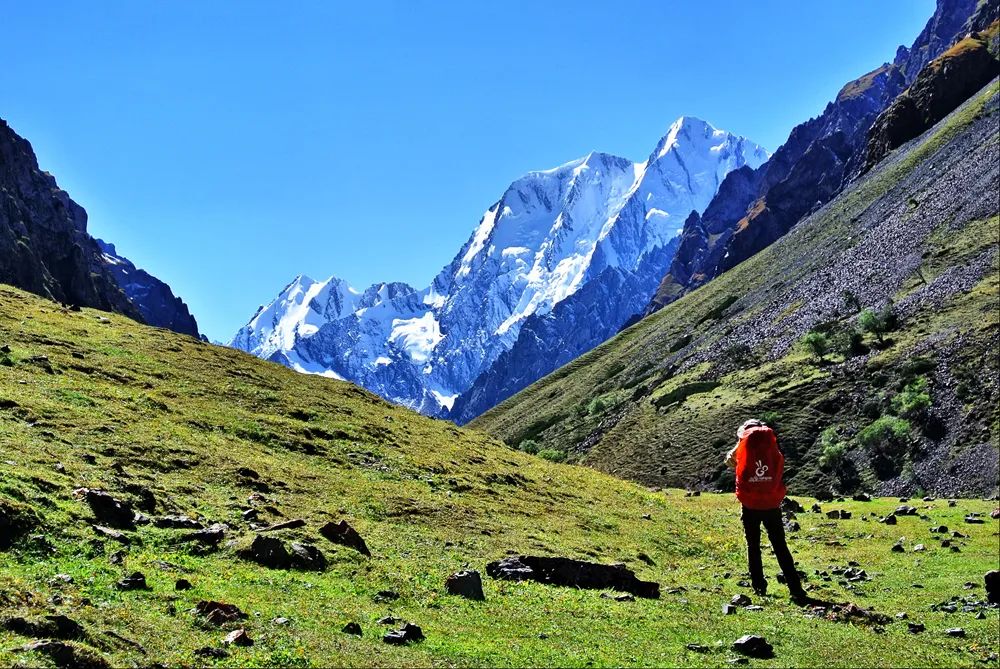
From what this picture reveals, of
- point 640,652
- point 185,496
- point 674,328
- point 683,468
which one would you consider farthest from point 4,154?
point 640,652

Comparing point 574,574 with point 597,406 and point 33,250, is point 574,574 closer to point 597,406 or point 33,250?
point 597,406

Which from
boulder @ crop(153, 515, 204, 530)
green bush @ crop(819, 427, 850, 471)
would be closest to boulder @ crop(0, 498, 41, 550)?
boulder @ crop(153, 515, 204, 530)

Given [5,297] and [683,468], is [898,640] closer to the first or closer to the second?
[5,297]

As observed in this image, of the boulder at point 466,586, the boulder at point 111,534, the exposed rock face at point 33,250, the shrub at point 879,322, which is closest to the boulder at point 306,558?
the boulder at point 466,586

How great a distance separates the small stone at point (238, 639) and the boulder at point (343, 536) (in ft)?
29.3

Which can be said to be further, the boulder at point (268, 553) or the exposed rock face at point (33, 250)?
the exposed rock face at point (33, 250)

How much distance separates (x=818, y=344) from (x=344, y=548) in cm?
9260

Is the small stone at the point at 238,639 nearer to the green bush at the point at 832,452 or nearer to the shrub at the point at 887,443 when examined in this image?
the shrub at the point at 887,443

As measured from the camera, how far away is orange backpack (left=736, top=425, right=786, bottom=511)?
2045 cm

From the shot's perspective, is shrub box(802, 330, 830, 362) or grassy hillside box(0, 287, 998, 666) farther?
shrub box(802, 330, 830, 362)

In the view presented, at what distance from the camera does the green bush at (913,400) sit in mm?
76375

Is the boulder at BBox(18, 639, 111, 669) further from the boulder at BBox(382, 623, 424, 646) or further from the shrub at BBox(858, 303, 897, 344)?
the shrub at BBox(858, 303, 897, 344)

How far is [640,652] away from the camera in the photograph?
14.7 meters

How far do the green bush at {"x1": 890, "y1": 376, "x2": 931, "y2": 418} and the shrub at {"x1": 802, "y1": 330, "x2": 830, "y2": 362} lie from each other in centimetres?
2062
